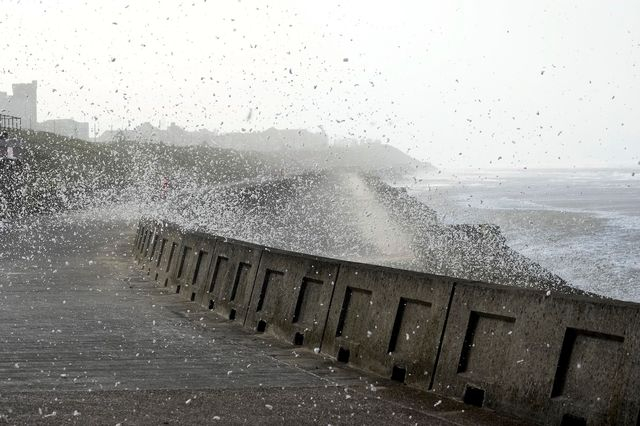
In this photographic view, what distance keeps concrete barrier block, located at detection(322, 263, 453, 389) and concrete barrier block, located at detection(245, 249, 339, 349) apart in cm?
30

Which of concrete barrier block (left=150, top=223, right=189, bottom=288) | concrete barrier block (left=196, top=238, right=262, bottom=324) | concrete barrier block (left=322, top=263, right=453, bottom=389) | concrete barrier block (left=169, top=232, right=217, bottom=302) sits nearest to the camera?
concrete barrier block (left=322, top=263, right=453, bottom=389)

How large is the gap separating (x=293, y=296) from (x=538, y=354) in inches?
177

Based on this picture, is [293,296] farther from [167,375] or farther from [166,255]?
[166,255]

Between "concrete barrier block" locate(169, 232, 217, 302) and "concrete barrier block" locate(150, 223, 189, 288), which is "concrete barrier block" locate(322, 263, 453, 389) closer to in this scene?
"concrete barrier block" locate(169, 232, 217, 302)

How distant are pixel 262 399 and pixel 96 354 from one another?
2.93 metres

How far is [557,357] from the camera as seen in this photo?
719 centimetres

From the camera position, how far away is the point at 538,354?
7.40 m

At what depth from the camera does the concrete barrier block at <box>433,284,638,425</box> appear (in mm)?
6738

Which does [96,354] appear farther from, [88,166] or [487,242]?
[88,166]

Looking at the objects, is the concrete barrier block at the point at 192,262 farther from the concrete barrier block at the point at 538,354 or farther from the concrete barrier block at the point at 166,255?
the concrete barrier block at the point at 538,354

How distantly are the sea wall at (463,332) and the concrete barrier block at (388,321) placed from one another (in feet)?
0.04

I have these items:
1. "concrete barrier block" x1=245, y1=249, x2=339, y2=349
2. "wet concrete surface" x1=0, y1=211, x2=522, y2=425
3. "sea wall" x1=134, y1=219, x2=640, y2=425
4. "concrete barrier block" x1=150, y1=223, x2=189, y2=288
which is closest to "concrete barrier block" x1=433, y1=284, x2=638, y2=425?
"sea wall" x1=134, y1=219, x2=640, y2=425

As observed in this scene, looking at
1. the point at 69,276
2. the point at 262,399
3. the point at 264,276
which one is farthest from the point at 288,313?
the point at 69,276

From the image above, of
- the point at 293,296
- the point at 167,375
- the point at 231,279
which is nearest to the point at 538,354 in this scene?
the point at 167,375
